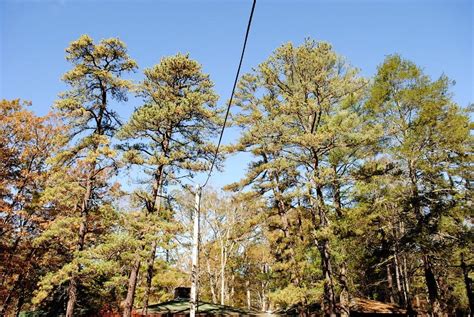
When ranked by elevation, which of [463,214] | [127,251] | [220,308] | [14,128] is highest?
[14,128]

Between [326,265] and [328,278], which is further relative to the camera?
[326,265]

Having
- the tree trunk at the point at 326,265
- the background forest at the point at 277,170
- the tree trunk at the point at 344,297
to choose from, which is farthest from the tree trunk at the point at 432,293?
the tree trunk at the point at 326,265

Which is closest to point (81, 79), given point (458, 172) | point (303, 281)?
point (303, 281)

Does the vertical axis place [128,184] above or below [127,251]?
above

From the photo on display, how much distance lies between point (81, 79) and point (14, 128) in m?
5.43

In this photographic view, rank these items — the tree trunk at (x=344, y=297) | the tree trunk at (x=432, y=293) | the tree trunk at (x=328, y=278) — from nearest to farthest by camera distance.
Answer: the tree trunk at (x=328, y=278) → the tree trunk at (x=432, y=293) → the tree trunk at (x=344, y=297)

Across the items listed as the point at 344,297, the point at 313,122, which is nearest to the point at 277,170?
the point at 313,122

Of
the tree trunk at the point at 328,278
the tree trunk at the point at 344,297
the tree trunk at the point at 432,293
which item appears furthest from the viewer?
the tree trunk at the point at 344,297

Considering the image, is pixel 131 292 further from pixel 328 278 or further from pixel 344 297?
pixel 344 297

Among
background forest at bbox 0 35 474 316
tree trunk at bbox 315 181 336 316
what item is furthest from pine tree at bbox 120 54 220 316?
tree trunk at bbox 315 181 336 316

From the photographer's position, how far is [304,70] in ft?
43.2

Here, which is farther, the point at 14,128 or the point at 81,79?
→ the point at 14,128

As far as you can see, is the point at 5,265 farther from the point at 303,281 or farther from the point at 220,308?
the point at 303,281

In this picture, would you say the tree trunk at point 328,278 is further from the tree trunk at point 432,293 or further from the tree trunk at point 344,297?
the tree trunk at point 432,293
